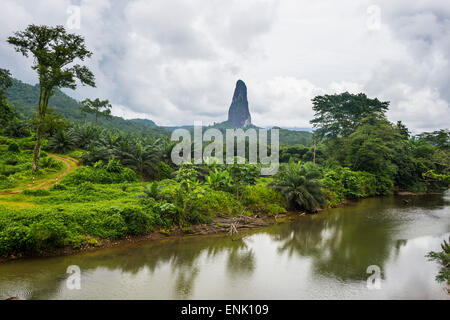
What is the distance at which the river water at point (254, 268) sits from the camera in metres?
5.83

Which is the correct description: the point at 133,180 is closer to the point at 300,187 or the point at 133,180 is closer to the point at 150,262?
the point at 150,262

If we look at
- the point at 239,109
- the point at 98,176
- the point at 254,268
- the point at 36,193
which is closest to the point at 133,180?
the point at 98,176

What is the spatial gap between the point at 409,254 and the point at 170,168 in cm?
1348

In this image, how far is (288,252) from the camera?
882cm

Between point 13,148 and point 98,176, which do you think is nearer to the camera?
point 98,176

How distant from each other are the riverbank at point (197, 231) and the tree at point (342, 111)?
651 inches

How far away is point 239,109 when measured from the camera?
104m

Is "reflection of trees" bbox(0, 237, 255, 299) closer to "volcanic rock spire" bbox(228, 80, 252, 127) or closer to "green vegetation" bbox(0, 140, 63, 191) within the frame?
"green vegetation" bbox(0, 140, 63, 191)

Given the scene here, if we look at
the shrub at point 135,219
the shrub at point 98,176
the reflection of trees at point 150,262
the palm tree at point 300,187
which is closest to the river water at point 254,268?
the reflection of trees at point 150,262

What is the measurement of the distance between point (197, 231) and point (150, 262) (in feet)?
9.75

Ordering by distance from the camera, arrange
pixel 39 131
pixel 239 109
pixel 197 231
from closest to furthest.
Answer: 1. pixel 197 231
2. pixel 39 131
3. pixel 239 109

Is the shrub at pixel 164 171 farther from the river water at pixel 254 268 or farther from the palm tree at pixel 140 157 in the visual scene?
the river water at pixel 254 268
